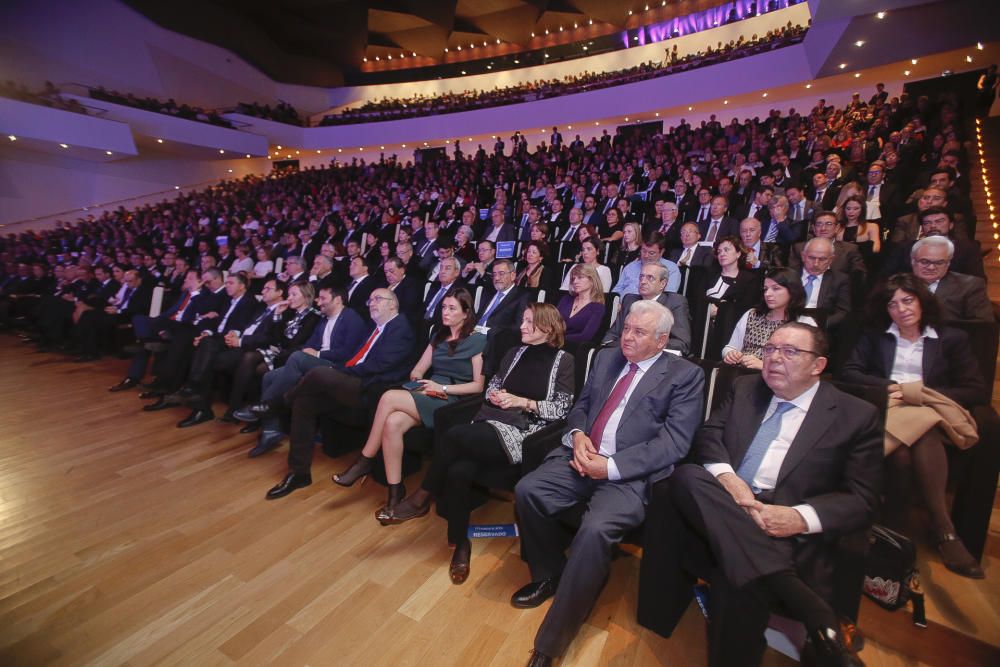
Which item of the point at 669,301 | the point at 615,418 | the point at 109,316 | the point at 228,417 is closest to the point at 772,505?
the point at 615,418

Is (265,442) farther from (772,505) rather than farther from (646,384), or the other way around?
(772,505)

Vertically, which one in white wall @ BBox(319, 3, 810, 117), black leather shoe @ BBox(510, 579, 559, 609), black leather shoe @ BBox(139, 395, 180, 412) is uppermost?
white wall @ BBox(319, 3, 810, 117)

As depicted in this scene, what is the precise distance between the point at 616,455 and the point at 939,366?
4.62 feet

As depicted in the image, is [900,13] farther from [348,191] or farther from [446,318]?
[348,191]

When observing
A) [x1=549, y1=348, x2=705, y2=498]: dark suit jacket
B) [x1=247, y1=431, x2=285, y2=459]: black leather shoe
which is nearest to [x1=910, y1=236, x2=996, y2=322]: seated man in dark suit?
[x1=549, y1=348, x2=705, y2=498]: dark suit jacket

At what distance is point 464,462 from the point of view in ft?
6.07

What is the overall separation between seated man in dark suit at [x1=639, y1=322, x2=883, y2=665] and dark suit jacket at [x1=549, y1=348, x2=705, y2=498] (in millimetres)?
98

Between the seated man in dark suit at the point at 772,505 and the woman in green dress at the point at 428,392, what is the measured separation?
1.20m

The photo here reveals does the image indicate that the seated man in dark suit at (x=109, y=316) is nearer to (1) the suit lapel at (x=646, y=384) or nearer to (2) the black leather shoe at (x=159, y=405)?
(2) the black leather shoe at (x=159, y=405)

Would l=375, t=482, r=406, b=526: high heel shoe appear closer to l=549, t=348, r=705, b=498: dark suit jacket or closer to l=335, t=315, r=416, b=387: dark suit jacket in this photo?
l=335, t=315, r=416, b=387: dark suit jacket

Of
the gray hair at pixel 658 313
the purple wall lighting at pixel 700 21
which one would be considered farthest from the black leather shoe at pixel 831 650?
the purple wall lighting at pixel 700 21

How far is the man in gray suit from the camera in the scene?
1.49 metres

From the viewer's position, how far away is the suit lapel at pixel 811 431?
1.33 m

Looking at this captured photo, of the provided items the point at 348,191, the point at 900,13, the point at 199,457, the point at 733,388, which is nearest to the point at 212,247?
the point at 348,191
